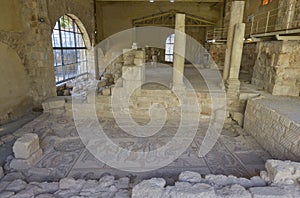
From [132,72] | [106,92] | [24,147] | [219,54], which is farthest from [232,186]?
[219,54]

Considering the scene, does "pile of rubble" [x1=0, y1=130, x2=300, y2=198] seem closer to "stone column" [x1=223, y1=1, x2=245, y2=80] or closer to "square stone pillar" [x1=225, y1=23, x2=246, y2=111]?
"square stone pillar" [x1=225, y1=23, x2=246, y2=111]

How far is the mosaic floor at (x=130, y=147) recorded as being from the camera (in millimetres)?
4078

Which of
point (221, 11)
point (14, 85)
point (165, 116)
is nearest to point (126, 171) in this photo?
point (165, 116)

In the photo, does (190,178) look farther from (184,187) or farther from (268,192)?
(268,192)

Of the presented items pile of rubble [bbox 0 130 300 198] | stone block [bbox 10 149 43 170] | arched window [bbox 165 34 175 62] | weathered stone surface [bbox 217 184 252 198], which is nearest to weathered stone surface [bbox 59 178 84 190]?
pile of rubble [bbox 0 130 300 198]

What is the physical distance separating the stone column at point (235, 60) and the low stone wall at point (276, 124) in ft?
2.66

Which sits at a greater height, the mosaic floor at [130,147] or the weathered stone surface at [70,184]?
the weathered stone surface at [70,184]

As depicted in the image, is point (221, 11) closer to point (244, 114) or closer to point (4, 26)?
point (244, 114)

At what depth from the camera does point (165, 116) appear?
6.98 meters

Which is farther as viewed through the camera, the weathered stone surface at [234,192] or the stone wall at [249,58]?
the stone wall at [249,58]

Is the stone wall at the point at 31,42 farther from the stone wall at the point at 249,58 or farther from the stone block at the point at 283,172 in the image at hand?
the stone wall at the point at 249,58

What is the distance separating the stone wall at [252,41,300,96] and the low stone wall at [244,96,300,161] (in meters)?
0.55

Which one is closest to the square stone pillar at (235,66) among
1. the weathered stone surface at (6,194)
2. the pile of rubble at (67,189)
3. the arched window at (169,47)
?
the pile of rubble at (67,189)

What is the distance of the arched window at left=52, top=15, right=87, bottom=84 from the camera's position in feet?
30.4
